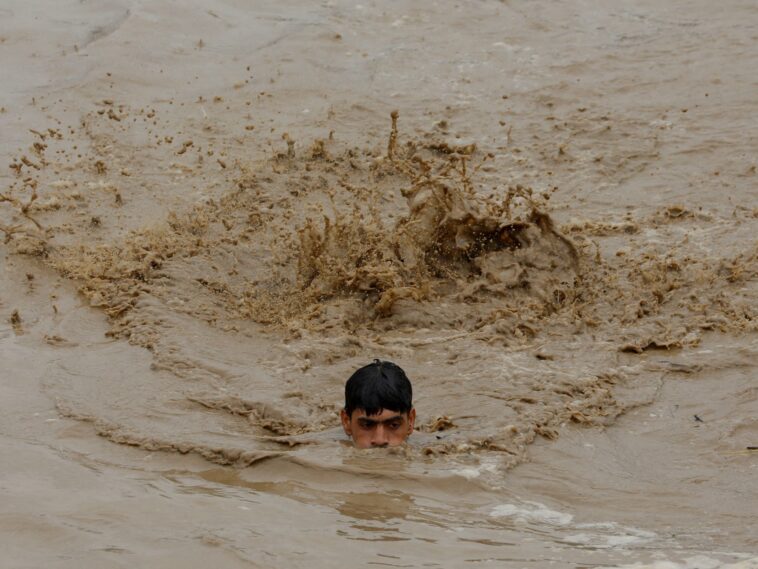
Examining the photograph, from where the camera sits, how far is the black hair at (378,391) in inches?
169

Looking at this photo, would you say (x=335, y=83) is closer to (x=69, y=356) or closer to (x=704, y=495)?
(x=69, y=356)

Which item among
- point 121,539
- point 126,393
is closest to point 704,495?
point 121,539

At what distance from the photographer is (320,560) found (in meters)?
2.91

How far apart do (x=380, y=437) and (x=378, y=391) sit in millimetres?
195

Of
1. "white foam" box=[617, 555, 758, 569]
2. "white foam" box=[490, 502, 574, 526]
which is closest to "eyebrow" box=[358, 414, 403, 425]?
"white foam" box=[490, 502, 574, 526]

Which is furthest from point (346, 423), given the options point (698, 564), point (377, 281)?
point (698, 564)

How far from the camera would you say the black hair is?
4301 millimetres

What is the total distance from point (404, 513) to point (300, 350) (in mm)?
1965

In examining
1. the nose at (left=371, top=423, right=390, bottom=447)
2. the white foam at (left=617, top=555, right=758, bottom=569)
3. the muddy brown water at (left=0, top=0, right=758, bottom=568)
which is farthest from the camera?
the nose at (left=371, top=423, right=390, bottom=447)

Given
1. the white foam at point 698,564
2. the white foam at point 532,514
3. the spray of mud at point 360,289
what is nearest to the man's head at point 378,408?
the spray of mud at point 360,289

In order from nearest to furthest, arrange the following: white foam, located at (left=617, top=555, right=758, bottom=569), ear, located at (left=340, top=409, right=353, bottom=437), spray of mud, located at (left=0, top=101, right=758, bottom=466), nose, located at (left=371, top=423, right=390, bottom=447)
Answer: white foam, located at (left=617, top=555, right=758, bottom=569)
nose, located at (left=371, top=423, right=390, bottom=447)
ear, located at (left=340, top=409, right=353, bottom=437)
spray of mud, located at (left=0, top=101, right=758, bottom=466)

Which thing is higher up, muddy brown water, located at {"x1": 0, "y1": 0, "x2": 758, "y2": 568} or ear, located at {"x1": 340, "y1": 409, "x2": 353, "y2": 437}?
muddy brown water, located at {"x1": 0, "y1": 0, "x2": 758, "y2": 568}

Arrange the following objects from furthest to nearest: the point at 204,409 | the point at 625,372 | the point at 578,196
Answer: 1. the point at 578,196
2. the point at 625,372
3. the point at 204,409

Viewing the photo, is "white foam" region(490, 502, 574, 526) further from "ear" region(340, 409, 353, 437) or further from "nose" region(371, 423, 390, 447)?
"ear" region(340, 409, 353, 437)
